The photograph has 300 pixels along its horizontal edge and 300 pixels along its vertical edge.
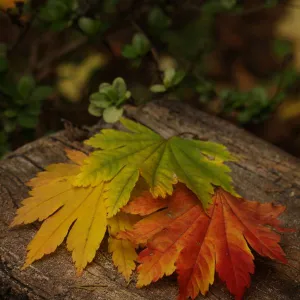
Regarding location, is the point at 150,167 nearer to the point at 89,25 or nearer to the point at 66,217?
the point at 66,217

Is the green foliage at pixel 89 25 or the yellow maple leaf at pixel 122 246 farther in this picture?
the green foliage at pixel 89 25

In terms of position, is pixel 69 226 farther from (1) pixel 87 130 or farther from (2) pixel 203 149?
(1) pixel 87 130

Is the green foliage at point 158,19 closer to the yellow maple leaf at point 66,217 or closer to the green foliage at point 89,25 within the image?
the green foliage at point 89,25

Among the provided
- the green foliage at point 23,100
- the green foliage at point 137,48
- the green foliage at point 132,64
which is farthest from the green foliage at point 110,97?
the green foliage at point 23,100

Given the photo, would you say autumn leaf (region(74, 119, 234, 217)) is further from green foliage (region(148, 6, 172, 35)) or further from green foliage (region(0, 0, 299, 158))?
green foliage (region(148, 6, 172, 35))

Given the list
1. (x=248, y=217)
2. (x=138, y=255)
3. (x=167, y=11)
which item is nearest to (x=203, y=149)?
(x=248, y=217)

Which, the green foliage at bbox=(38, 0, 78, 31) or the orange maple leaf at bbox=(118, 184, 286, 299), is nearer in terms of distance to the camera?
the orange maple leaf at bbox=(118, 184, 286, 299)

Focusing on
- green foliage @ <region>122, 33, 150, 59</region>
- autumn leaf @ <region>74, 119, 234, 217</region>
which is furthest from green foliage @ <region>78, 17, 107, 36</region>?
autumn leaf @ <region>74, 119, 234, 217</region>
